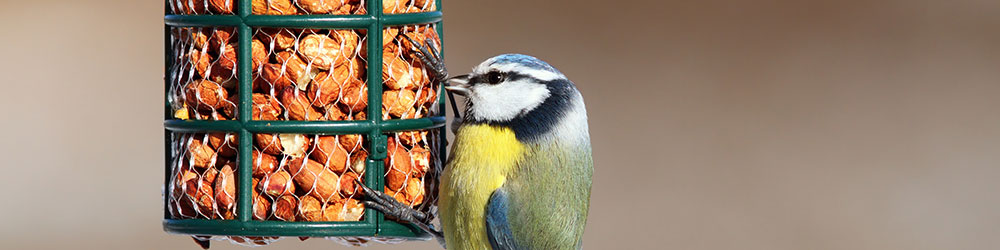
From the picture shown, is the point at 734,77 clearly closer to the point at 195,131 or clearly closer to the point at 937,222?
the point at 937,222

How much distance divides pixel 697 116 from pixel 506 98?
415cm

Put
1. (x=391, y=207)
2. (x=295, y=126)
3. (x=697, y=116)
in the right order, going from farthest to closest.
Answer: (x=697, y=116)
(x=391, y=207)
(x=295, y=126)

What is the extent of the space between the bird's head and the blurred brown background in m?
3.07

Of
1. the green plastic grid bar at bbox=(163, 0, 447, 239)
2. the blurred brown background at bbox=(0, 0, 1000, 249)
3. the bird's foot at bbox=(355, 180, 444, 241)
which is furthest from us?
the blurred brown background at bbox=(0, 0, 1000, 249)

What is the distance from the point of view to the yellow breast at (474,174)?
9.61 ft

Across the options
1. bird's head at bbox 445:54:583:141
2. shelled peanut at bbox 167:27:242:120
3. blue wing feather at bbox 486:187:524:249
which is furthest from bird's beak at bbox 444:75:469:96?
shelled peanut at bbox 167:27:242:120

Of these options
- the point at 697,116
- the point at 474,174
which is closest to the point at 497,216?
the point at 474,174

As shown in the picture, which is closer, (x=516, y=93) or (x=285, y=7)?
(x=285, y=7)

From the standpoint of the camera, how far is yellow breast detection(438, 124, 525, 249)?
9.61 feet

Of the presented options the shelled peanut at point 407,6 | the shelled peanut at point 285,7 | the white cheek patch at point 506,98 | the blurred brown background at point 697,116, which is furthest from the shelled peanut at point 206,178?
the blurred brown background at point 697,116

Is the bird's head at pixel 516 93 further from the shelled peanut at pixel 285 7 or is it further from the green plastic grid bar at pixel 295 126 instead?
the shelled peanut at pixel 285 7

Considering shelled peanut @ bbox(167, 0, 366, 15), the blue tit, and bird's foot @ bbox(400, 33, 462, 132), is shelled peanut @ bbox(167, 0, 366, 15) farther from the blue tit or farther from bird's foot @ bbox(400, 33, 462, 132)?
the blue tit

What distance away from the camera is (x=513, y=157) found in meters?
2.96

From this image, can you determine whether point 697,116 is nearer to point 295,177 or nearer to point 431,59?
point 431,59
